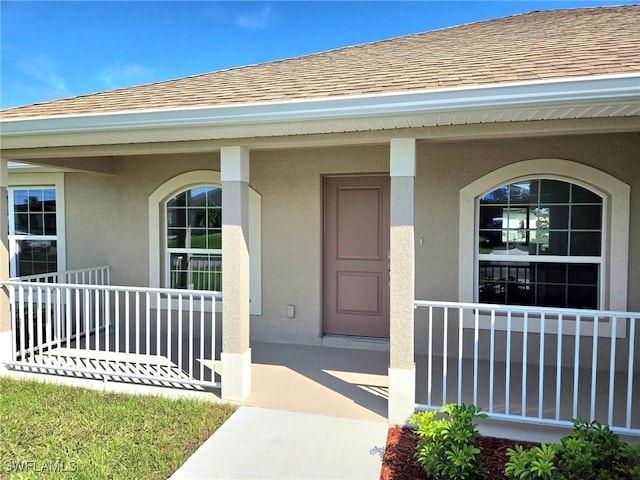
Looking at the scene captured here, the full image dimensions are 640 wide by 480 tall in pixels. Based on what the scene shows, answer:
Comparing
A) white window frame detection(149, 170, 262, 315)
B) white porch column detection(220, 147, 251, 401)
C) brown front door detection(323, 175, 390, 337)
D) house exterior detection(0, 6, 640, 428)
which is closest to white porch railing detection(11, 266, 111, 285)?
house exterior detection(0, 6, 640, 428)

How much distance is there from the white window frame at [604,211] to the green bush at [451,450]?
2287 mm

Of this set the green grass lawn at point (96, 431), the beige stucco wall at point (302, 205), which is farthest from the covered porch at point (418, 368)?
the beige stucco wall at point (302, 205)

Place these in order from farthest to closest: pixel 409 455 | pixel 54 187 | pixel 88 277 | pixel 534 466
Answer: pixel 54 187
pixel 88 277
pixel 409 455
pixel 534 466

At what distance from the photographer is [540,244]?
4789mm

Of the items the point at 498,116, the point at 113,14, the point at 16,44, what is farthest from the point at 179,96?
the point at 16,44

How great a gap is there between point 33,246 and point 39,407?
4.19 meters

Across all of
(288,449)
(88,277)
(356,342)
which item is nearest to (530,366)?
(356,342)

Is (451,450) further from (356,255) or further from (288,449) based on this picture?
(356,255)

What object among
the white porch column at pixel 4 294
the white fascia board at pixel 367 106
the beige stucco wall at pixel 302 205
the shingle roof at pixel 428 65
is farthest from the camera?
the white porch column at pixel 4 294

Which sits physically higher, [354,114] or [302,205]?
[354,114]

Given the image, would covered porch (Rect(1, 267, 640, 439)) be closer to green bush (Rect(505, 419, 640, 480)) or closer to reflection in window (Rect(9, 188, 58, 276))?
green bush (Rect(505, 419, 640, 480))

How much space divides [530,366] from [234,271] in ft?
11.7

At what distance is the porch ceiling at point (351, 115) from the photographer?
281 centimetres

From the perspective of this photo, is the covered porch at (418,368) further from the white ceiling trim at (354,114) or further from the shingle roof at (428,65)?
the shingle roof at (428,65)
